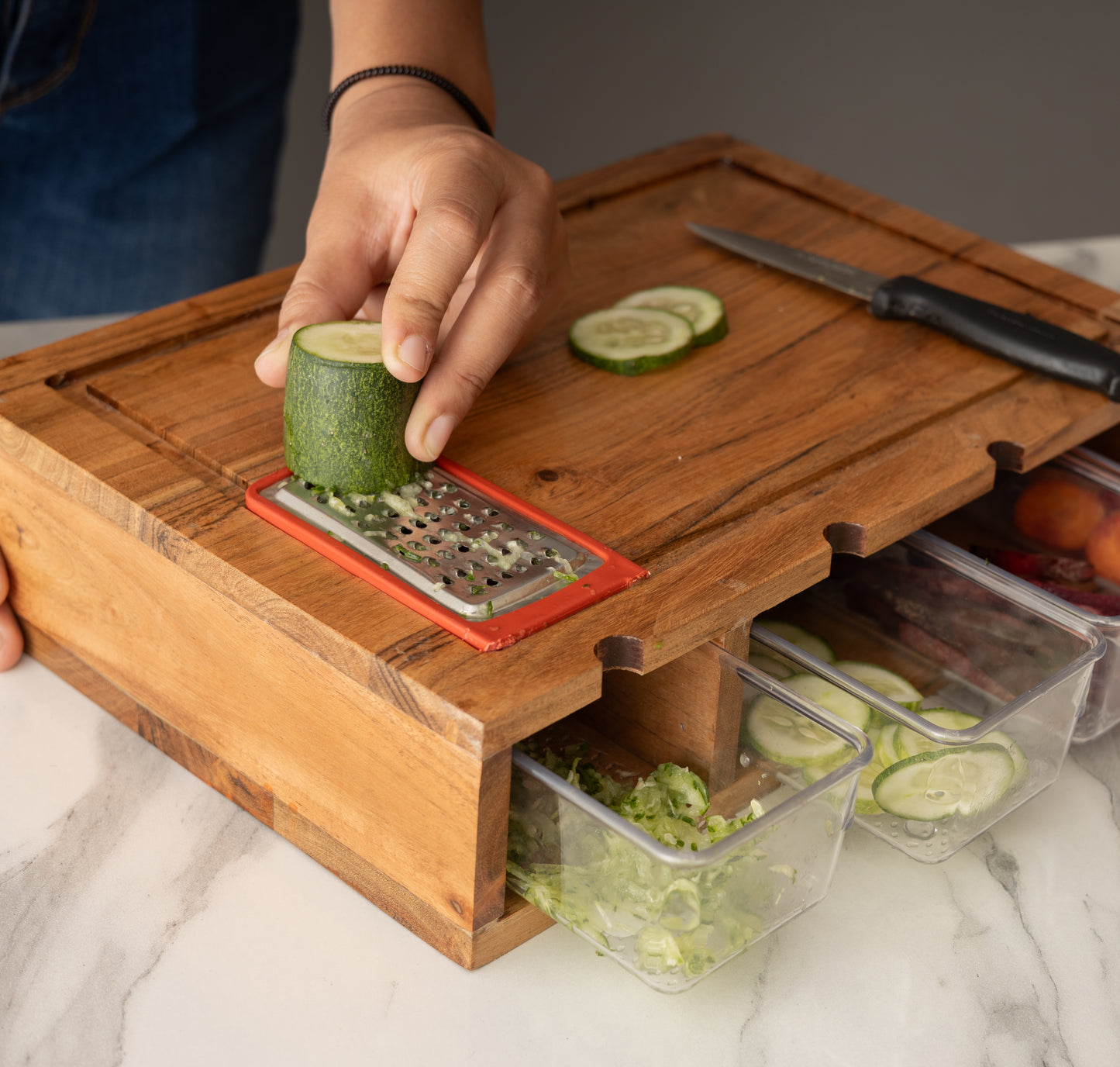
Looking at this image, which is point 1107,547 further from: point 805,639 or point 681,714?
point 681,714

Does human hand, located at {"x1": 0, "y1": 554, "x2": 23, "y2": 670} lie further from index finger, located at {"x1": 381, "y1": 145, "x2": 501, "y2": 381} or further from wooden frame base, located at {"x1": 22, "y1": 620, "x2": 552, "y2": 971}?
index finger, located at {"x1": 381, "y1": 145, "x2": 501, "y2": 381}

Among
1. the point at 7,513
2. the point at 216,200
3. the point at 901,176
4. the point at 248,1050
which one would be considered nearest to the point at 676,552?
the point at 248,1050

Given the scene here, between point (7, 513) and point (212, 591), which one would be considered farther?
point (7, 513)

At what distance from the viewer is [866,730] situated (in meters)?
1.48

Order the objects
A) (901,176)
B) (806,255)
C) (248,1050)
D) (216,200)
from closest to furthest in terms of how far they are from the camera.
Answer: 1. (248,1050)
2. (806,255)
3. (216,200)
4. (901,176)

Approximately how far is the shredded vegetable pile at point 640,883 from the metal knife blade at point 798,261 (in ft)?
2.83

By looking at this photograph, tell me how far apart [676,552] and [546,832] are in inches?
12.6

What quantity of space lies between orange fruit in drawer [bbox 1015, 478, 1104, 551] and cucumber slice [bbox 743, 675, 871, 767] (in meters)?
0.52

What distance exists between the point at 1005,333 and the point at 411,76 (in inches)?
33.0

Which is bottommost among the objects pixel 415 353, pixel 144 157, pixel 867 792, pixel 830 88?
pixel 830 88

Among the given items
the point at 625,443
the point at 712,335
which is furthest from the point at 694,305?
the point at 625,443

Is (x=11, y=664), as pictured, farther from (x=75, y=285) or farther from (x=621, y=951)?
(x=75, y=285)

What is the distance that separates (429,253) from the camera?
1.56 metres

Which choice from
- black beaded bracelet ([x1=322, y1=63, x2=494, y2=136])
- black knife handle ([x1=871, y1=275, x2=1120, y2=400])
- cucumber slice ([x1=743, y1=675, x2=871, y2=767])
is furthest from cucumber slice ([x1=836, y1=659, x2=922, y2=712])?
black beaded bracelet ([x1=322, y1=63, x2=494, y2=136])
